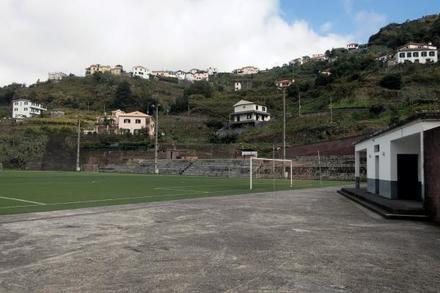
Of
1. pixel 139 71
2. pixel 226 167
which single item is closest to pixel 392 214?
pixel 226 167

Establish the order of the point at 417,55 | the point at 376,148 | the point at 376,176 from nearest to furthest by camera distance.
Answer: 1. the point at 376,148
2. the point at 376,176
3. the point at 417,55

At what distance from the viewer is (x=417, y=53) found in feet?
348

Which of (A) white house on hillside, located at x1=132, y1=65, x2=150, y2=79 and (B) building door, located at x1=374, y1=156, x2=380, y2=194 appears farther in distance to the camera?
(A) white house on hillside, located at x1=132, y1=65, x2=150, y2=79

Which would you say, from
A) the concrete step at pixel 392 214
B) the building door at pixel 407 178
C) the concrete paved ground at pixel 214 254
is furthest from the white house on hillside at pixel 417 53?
the concrete paved ground at pixel 214 254

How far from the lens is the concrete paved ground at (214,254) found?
5844mm

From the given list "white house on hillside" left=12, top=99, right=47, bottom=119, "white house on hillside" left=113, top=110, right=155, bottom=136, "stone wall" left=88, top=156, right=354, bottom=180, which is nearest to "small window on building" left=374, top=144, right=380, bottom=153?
"stone wall" left=88, top=156, right=354, bottom=180

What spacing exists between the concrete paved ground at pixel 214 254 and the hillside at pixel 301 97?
45390 millimetres

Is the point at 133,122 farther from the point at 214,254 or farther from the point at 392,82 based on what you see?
the point at 214,254

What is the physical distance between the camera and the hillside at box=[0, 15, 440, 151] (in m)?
68.8

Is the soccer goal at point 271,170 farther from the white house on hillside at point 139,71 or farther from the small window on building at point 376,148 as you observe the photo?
the white house on hillside at point 139,71

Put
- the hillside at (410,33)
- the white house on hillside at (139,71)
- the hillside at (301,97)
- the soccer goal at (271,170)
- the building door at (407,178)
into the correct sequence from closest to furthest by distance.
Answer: the building door at (407,178) < the soccer goal at (271,170) < the hillside at (301,97) < the hillside at (410,33) < the white house on hillside at (139,71)

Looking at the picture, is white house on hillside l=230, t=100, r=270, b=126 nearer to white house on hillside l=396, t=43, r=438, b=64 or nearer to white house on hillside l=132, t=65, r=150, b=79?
white house on hillside l=396, t=43, r=438, b=64

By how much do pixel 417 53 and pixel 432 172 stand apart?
10566cm

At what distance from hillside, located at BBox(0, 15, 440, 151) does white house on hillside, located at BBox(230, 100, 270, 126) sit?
2.78 m
